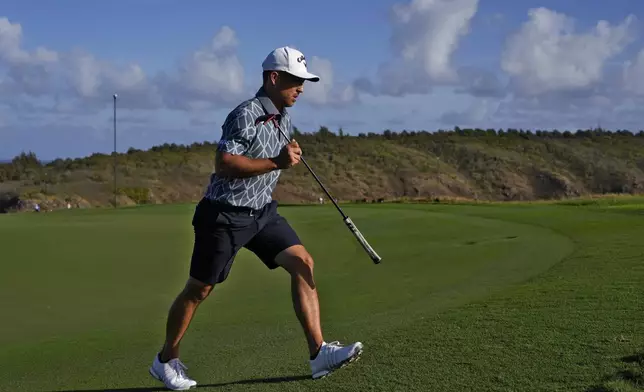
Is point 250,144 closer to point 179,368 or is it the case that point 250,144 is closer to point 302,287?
point 302,287

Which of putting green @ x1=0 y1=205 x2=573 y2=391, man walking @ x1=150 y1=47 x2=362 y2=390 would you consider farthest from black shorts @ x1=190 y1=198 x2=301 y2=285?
putting green @ x1=0 y1=205 x2=573 y2=391

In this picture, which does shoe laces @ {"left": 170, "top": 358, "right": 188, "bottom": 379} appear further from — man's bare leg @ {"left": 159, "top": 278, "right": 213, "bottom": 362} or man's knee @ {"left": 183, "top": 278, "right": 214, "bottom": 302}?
man's knee @ {"left": 183, "top": 278, "right": 214, "bottom": 302}

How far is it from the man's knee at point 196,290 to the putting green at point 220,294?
528 mm

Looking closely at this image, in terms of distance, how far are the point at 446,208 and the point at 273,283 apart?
45.3 ft

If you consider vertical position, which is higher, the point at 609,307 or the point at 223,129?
the point at 223,129

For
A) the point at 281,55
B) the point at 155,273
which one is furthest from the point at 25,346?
the point at 155,273

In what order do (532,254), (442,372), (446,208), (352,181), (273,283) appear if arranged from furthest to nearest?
(352,181) < (446,208) < (532,254) < (273,283) < (442,372)

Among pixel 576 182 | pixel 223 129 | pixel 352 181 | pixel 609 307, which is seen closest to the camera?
pixel 223 129

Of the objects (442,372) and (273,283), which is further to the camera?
(273,283)

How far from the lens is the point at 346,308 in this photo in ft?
28.0

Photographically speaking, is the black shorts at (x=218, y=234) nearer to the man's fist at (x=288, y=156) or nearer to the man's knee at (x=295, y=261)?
the man's knee at (x=295, y=261)

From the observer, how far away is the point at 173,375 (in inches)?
213

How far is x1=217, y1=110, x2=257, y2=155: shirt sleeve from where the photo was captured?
522 centimetres

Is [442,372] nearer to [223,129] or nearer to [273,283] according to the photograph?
[223,129]
